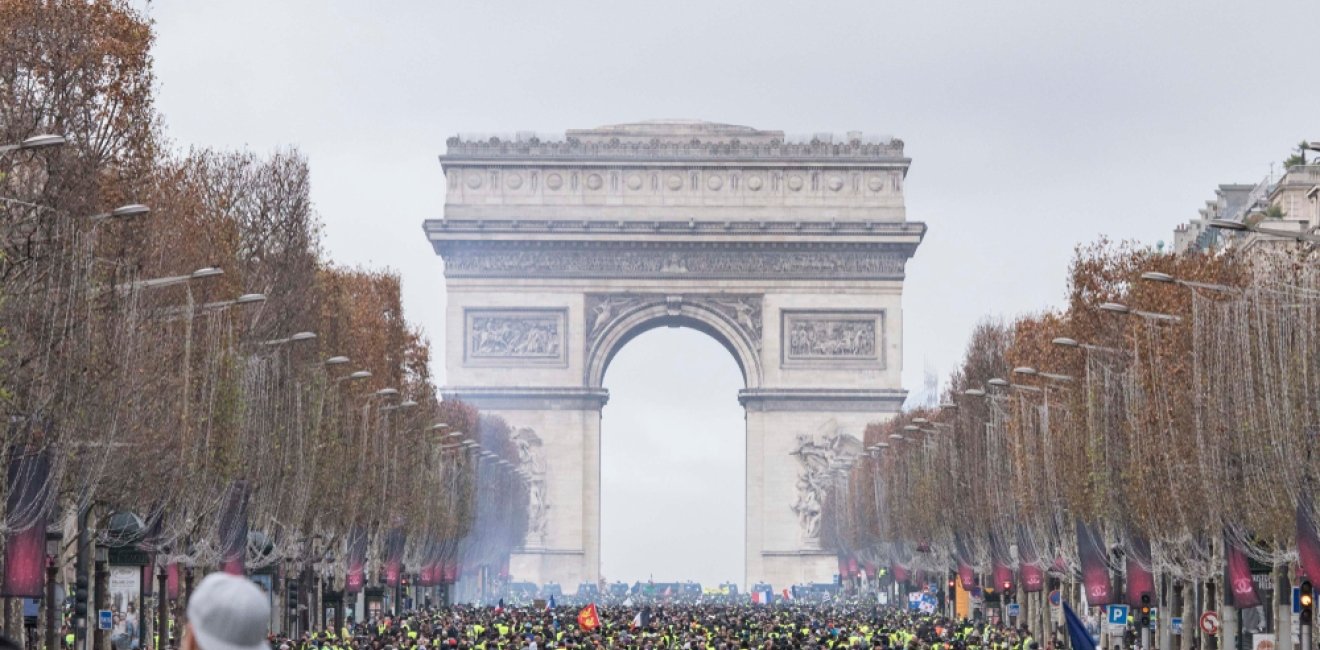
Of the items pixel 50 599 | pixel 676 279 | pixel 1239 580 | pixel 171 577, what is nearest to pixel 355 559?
pixel 171 577

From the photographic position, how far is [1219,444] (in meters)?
44.0

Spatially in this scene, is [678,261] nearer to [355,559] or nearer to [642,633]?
[355,559]

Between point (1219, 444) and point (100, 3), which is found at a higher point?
point (100, 3)

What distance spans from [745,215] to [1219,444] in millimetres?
84999

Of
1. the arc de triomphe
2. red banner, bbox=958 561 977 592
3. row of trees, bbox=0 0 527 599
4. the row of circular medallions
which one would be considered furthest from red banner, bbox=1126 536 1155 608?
the row of circular medallions

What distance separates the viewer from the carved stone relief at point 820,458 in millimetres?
129625

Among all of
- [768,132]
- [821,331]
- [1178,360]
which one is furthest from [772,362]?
[1178,360]

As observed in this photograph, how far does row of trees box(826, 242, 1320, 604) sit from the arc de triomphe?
40826 mm

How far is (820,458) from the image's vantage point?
130 metres

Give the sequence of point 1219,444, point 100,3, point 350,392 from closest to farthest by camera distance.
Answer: point 100,3
point 1219,444
point 350,392

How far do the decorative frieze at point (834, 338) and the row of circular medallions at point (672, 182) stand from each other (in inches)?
258

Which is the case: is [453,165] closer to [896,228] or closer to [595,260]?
[595,260]

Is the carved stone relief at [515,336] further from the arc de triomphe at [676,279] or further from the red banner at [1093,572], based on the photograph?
the red banner at [1093,572]

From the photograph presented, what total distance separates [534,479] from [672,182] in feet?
54.9
